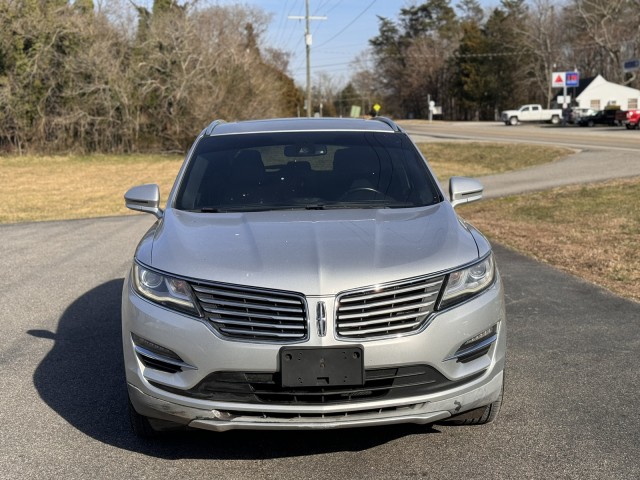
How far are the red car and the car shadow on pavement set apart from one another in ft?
154

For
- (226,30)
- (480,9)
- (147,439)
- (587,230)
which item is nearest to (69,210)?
(587,230)

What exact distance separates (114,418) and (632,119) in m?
48.7

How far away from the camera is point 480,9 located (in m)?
112

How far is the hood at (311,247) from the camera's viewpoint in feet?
11.2

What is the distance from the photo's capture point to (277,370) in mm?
3305

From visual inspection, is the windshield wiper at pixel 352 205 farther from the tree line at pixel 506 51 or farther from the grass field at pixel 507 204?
the tree line at pixel 506 51

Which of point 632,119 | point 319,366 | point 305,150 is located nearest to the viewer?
point 319,366

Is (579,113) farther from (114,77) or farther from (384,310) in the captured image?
(384,310)

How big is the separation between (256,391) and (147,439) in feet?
3.03

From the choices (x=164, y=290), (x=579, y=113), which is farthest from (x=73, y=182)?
(x=579, y=113)

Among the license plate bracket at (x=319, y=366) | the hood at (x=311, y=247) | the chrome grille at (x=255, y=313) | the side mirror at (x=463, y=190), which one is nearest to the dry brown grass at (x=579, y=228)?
the side mirror at (x=463, y=190)

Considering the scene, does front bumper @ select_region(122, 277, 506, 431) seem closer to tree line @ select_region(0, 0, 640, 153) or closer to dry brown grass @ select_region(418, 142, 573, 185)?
dry brown grass @ select_region(418, 142, 573, 185)

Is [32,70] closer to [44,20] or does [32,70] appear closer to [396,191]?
[44,20]

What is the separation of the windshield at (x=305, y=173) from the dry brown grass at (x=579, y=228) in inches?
127
